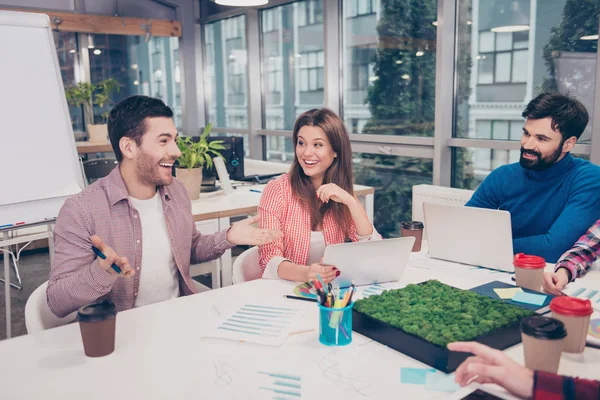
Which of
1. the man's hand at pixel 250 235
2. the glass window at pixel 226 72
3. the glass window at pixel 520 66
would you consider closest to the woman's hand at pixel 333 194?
the man's hand at pixel 250 235

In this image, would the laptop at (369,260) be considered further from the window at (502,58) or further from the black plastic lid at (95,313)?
the window at (502,58)

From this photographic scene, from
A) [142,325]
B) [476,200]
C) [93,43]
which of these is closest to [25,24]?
[142,325]

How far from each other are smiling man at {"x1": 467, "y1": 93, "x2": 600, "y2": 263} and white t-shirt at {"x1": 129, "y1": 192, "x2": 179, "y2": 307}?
4.18ft

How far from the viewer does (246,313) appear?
145 cm

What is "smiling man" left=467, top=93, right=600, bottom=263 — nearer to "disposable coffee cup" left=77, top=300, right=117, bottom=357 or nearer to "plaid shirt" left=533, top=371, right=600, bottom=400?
"plaid shirt" left=533, top=371, right=600, bottom=400

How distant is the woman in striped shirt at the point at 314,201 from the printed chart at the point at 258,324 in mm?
427

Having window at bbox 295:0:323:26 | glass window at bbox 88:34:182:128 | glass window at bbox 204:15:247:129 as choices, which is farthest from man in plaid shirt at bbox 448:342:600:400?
glass window at bbox 88:34:182:128

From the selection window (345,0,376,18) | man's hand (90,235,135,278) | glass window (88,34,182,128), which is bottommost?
man's hand (90,235,135,278)

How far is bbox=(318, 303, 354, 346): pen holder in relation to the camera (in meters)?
1.24

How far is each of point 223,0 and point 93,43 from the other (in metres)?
2.97

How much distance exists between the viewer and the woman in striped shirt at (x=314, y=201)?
79.1 inches

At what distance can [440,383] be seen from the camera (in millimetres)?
1085

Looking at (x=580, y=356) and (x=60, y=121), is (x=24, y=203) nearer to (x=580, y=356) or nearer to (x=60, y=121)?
(x=60, y=121)

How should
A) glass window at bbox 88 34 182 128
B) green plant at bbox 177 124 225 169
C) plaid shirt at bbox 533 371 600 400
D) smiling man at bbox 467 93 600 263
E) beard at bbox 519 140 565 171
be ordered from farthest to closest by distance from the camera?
glass window at bbox 88 34 182 128 < green plant at bbox 177 124 225 169 < beard at bbox 519 140 565 171 < smiling man at bbox 467 93 600 263 < plaid shirt at bbox 533 371 600 400
